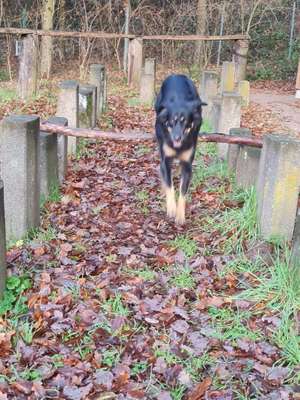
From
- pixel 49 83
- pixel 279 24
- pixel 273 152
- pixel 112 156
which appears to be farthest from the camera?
pixel 279 24

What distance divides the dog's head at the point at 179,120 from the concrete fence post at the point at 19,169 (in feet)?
4.03

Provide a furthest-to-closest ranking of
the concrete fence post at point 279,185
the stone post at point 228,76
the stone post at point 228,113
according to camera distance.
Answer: the stone post at point 228,76, the stone post at point 228,113, the concrete fence post at point 279,185

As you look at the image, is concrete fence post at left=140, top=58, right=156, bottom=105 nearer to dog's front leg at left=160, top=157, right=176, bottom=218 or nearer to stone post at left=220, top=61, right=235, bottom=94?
stone post at left=220, top=61, right=235, bottom=94

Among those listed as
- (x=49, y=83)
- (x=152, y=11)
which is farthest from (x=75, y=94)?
Result: (x=152, y=11)

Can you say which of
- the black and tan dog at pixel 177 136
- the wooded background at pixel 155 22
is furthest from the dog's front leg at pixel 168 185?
the wooded background at pixel 155 22

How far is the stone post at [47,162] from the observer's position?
5.18 metres

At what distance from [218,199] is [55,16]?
12.4 metres

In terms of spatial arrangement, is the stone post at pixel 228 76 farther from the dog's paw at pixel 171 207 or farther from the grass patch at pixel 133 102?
the dog's paw at pixel 171 207

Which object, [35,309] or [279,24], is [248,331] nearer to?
[35,309]

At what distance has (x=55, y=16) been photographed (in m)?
16.1

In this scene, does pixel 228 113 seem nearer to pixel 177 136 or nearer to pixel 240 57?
pixel 177 136

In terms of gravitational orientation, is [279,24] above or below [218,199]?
above

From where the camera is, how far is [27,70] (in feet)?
32.4

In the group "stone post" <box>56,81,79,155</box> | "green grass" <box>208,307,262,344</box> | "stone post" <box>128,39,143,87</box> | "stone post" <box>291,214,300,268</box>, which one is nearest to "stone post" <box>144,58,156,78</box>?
"stone post" <box>128,39,143,87</box>
